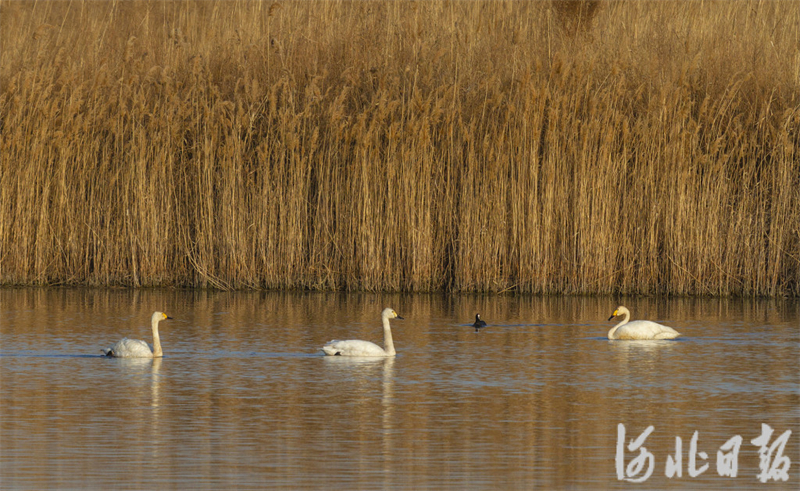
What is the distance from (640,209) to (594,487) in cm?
925

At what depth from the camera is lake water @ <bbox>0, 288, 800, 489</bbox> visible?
6.40 meters

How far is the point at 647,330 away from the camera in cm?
1173

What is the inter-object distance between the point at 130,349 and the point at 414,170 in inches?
222

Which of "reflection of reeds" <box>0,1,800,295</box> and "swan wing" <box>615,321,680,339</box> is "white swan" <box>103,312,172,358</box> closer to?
"swan wing" <box>615,321,680,339</box>

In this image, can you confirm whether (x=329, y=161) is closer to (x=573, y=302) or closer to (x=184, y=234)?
(x=184, y=234)

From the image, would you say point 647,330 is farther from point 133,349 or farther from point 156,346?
point 133,349

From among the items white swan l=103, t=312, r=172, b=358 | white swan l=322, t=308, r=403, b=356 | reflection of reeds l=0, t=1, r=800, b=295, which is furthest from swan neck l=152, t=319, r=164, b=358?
reflection of reeds l=0, t=1, r=800, b=295

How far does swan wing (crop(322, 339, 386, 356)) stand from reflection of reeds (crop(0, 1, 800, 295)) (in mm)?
4600

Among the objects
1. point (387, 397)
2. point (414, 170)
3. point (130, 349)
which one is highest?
point (414, 170)

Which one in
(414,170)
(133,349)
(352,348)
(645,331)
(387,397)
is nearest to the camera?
(387,397)

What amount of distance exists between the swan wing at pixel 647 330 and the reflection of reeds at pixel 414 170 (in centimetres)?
317

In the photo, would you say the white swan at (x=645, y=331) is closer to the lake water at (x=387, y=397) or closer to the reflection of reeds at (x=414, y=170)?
the lake water at (x=387, y=397)

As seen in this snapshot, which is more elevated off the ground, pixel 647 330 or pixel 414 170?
pixel 414 170

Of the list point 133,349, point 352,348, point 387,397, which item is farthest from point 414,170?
point 387,397
